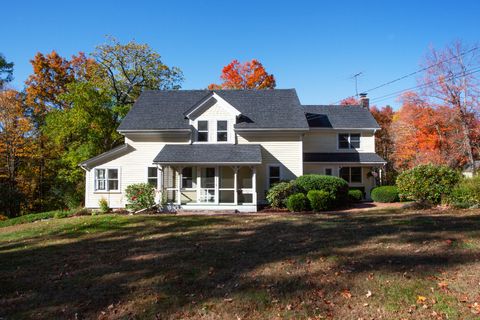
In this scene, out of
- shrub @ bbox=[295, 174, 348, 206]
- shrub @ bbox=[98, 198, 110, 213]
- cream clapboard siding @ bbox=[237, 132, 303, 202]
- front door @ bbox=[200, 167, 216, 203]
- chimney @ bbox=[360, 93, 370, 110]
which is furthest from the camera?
chimney @ bbox=[360, 93, 370, 110]

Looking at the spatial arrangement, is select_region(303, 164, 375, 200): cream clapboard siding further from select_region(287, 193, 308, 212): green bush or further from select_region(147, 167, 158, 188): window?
select_region(147, 167, 158, 188): window

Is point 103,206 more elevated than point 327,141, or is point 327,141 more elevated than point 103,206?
point 327,141

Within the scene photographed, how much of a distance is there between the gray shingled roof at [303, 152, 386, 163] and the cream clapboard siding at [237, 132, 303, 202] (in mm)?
3238

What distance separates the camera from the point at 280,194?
1894 cm

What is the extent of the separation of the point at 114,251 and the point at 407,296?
753 cm

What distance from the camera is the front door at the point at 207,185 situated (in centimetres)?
2034

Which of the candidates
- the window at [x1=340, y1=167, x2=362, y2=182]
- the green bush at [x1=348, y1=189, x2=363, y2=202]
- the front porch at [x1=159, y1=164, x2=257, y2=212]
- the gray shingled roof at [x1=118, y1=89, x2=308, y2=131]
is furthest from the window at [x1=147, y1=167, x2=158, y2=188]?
the window at [x1=340, y1=167, x2=362, y2=182]

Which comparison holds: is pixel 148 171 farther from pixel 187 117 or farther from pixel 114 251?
pixel 114 251

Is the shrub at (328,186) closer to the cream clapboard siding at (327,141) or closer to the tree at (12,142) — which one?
the cream clapboard siding at (327,141)

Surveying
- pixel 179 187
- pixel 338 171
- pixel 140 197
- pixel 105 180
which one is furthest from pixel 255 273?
pixel 338 171

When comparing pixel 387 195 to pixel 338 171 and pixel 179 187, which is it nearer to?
pixel 338 171

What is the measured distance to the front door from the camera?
20.3 metres

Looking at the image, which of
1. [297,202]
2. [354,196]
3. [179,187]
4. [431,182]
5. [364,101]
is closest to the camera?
[431,182]

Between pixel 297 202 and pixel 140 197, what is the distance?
28.3ft
